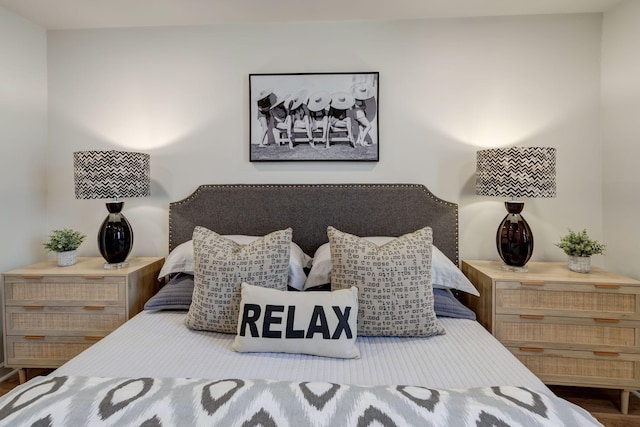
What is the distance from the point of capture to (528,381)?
120cm

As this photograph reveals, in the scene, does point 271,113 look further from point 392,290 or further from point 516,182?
point 516,182

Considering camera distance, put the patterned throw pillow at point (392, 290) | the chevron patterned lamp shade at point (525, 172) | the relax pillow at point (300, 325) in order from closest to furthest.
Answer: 1. the relax pillow at point (300, 325)
2. the patterned throw pillow at point (392, 290)
3. the chevron patterned lamp shade at point (525, 172)

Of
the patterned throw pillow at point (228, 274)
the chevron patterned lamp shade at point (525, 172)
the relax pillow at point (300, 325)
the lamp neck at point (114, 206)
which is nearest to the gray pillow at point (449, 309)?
the relax pillow at point (300, 325)

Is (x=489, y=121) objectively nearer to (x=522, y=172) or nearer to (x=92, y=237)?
(x=522, y=172)

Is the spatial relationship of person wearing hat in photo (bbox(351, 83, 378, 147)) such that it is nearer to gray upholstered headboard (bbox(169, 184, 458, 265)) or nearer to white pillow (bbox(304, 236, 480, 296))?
gray upholstered headboard (bbox(169, 184, 458, 265))

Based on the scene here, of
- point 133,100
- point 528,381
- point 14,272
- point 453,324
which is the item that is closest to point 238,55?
point 133,100

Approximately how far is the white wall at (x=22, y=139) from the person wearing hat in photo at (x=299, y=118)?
70.4 inches

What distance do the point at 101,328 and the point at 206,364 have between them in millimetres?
1065

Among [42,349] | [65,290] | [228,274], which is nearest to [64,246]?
[65,290]

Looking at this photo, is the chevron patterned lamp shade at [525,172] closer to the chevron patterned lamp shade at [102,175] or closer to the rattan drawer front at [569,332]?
the rattan drawer front at [569,332]

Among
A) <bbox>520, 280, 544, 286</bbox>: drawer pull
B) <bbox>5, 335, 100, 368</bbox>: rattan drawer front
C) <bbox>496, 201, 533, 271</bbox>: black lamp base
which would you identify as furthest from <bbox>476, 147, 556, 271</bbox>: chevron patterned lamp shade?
<bbox>5, 335, 100, 368</bbox>: rattan drawer front

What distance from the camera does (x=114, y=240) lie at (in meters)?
2.10

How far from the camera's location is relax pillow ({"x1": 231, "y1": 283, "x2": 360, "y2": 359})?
138cm

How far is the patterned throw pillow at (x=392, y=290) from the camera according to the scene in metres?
1.52
